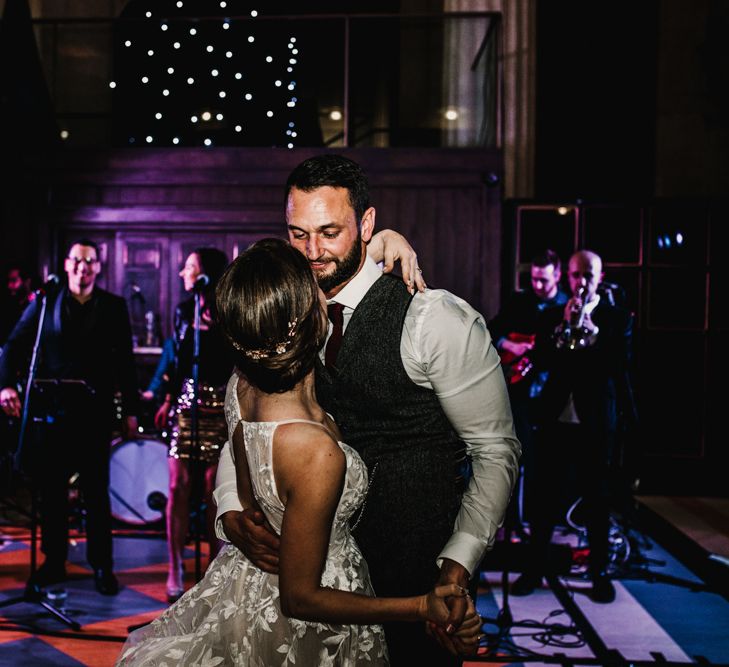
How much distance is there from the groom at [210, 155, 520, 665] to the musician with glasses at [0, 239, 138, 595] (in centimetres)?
265

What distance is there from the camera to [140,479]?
5.93 metres

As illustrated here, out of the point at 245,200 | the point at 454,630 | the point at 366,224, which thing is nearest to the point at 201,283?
the point at 366,224

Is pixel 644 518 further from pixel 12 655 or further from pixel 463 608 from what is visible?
pixel 463 608

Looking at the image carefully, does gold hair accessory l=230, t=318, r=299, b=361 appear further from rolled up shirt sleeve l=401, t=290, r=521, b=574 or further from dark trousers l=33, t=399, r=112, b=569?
dark trousers l=33, t=399, r=112, b=569

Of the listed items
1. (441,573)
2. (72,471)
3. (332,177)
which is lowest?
(72,471)

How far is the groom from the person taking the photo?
185 cm

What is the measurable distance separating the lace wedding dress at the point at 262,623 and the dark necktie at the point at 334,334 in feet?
0.97

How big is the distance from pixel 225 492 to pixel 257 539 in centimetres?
23

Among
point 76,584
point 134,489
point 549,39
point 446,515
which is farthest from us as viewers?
point 549,39

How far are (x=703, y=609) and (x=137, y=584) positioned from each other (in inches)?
124

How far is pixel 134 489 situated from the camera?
596cm

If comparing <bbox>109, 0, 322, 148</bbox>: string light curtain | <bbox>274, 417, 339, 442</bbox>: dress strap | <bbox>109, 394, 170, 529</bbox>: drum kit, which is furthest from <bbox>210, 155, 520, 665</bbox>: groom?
<bbox>109, 0, 322, 148</bbox>: string light curtain

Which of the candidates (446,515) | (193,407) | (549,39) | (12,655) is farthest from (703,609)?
(549,39)

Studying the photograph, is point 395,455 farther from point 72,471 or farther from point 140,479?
point 140,479
